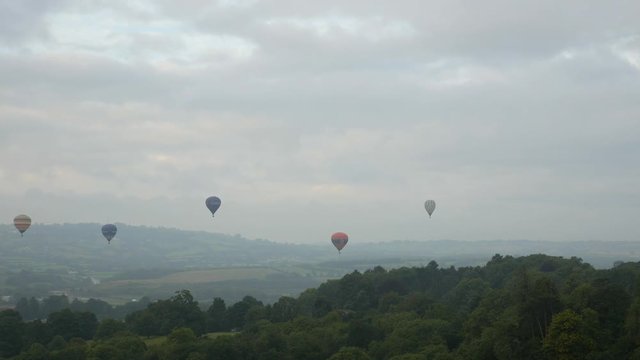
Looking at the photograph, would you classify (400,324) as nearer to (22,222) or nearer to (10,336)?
(10,336)

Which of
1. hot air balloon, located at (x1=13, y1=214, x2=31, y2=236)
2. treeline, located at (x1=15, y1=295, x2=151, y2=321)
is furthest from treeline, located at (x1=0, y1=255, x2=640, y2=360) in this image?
treeline, located at (x1=15, y1=295, x2=151, y2=321)

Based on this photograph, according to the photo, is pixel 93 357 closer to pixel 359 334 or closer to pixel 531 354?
pixel 359 334

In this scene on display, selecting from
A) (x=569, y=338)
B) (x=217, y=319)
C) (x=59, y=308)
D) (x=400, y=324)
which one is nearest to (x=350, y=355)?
(x=400, y=324)

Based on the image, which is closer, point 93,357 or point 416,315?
point 93,357

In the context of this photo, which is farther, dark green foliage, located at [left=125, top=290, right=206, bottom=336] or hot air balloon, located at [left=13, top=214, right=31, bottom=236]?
hot air balloon, located at [left=13, top=214, right=31, bottom=236]

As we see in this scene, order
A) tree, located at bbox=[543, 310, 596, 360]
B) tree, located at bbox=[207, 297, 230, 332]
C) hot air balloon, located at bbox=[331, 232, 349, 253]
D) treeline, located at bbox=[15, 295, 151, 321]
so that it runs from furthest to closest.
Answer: treeline, located at bbox=[15, 295, 151, 321]
hot air balloon, located at bbox=[331, 232, 349, 253]
tree, located at bbox=[207, 297, 230, 332]
tree, located at bbox=[543, 310, 596, 360]

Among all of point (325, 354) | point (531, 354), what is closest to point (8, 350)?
point (325, 354)

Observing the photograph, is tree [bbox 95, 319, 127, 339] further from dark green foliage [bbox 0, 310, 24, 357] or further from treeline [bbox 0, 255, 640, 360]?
dark green foliage [bbox 0, 310, 24, 357]

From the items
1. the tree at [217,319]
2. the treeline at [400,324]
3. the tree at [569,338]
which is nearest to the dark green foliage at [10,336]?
the treeline at [400,324]

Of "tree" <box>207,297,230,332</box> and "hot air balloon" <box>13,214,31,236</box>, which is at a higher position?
"hot air balloon" <box>13,214,31,236</box>
